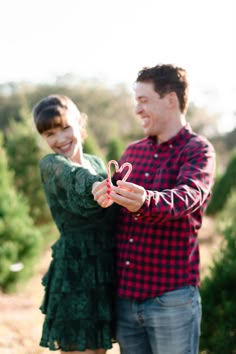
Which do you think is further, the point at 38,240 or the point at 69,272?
the point at 38,240

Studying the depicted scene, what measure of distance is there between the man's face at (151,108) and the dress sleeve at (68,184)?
0.36m

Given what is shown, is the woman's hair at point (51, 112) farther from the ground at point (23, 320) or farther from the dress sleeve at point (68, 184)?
the ground at point (23, 320)

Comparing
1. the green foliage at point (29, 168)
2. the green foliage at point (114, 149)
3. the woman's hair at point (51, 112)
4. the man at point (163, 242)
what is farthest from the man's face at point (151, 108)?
the green foliage at point (114, 149)

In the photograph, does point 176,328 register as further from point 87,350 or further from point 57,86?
point 57,86

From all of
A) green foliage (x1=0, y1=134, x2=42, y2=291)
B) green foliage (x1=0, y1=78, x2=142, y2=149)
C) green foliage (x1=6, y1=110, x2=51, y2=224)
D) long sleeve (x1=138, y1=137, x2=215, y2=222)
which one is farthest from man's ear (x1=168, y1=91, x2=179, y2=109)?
green foliage (x1=0, y1=78, x2=142, y2=149)

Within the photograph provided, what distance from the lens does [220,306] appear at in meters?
3.10

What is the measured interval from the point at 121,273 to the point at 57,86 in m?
37.0

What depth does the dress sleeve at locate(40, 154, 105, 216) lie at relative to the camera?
2.07m

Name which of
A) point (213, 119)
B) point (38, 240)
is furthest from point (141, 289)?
point (213, 119)

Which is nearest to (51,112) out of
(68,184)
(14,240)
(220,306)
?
(68,184)

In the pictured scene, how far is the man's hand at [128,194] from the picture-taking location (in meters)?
1.78

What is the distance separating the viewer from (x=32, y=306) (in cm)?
621

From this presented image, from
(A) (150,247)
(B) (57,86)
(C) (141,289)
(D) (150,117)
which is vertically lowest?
(C) (141,289)

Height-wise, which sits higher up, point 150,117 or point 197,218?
point 150,117
